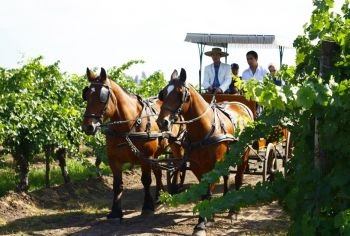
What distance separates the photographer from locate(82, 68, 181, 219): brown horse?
6.94 metres

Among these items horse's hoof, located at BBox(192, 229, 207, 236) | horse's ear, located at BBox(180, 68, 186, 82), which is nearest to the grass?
horse's hoof, located at BBox(192, 229, 207, 236)

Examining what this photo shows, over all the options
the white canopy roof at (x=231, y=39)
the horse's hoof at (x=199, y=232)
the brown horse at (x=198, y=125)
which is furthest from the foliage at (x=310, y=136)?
the white canopy roof at (x=231, y=39)

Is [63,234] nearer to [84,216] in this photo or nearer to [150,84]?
[84,216]

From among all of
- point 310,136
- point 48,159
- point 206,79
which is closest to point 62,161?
point 48,159

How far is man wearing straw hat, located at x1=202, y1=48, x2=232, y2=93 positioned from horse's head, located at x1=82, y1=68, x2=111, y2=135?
239 cm

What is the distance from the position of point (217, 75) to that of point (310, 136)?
5482mm

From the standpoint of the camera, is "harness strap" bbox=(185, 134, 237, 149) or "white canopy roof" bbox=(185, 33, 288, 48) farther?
"white canopy roof" bbox=(185, 33, 288, 48)

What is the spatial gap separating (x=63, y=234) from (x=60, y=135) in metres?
2.97

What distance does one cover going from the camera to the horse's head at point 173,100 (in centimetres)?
620

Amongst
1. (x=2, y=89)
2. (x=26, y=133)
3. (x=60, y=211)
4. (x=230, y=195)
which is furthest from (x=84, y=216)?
(x=230, y=195)

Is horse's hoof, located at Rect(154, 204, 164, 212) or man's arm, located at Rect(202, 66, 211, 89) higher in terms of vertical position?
man's arm, located at Rect(202, 66, 211, 89)

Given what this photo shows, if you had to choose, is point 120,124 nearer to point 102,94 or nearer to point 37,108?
point 102,94

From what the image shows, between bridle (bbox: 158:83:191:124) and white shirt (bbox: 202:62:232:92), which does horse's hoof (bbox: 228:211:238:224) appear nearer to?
bridle (bbox: 158:83:191:124)

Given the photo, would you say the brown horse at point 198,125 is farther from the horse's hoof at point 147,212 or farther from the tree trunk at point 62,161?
the tree trunk at point 62,161
